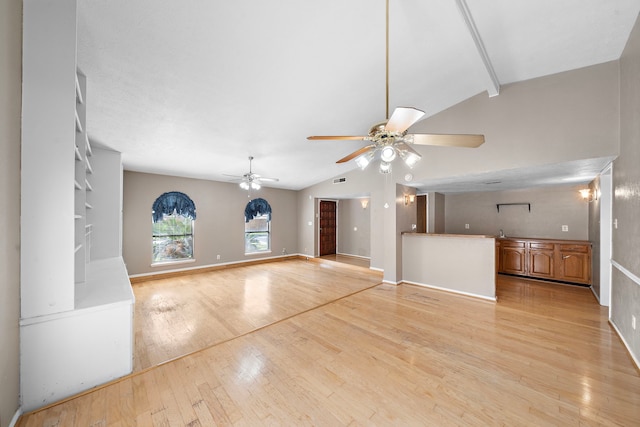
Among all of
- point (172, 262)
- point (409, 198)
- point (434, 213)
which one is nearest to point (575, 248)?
point (434, 213)

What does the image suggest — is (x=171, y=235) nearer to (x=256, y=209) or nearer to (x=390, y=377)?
(x=256, y=209)

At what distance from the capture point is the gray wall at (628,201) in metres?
2.22

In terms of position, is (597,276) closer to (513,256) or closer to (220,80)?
(513,256)

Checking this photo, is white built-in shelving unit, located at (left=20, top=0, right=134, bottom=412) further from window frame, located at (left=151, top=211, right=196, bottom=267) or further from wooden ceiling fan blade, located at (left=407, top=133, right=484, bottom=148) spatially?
window frame, located at (left=151, top=211, right=196, bottom=267)

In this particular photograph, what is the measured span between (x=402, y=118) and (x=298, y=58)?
1.51 metres

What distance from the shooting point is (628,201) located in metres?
2.41

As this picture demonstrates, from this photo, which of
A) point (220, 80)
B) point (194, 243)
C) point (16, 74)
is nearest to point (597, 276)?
point (220, 80)

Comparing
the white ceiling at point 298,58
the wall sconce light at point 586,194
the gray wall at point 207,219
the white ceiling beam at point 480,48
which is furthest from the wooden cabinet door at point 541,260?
the gray wall at point 207,219

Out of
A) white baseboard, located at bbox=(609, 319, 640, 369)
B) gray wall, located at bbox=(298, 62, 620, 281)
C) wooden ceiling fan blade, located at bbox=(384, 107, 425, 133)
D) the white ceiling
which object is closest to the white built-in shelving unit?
the white ceiling

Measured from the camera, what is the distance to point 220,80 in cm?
255

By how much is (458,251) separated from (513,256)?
200 cm

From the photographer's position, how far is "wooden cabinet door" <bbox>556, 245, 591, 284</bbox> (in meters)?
4.36

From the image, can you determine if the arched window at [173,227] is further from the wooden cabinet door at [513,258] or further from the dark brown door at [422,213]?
the wooden cabinet door at [513,258]

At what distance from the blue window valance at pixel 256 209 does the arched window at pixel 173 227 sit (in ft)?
4.69
